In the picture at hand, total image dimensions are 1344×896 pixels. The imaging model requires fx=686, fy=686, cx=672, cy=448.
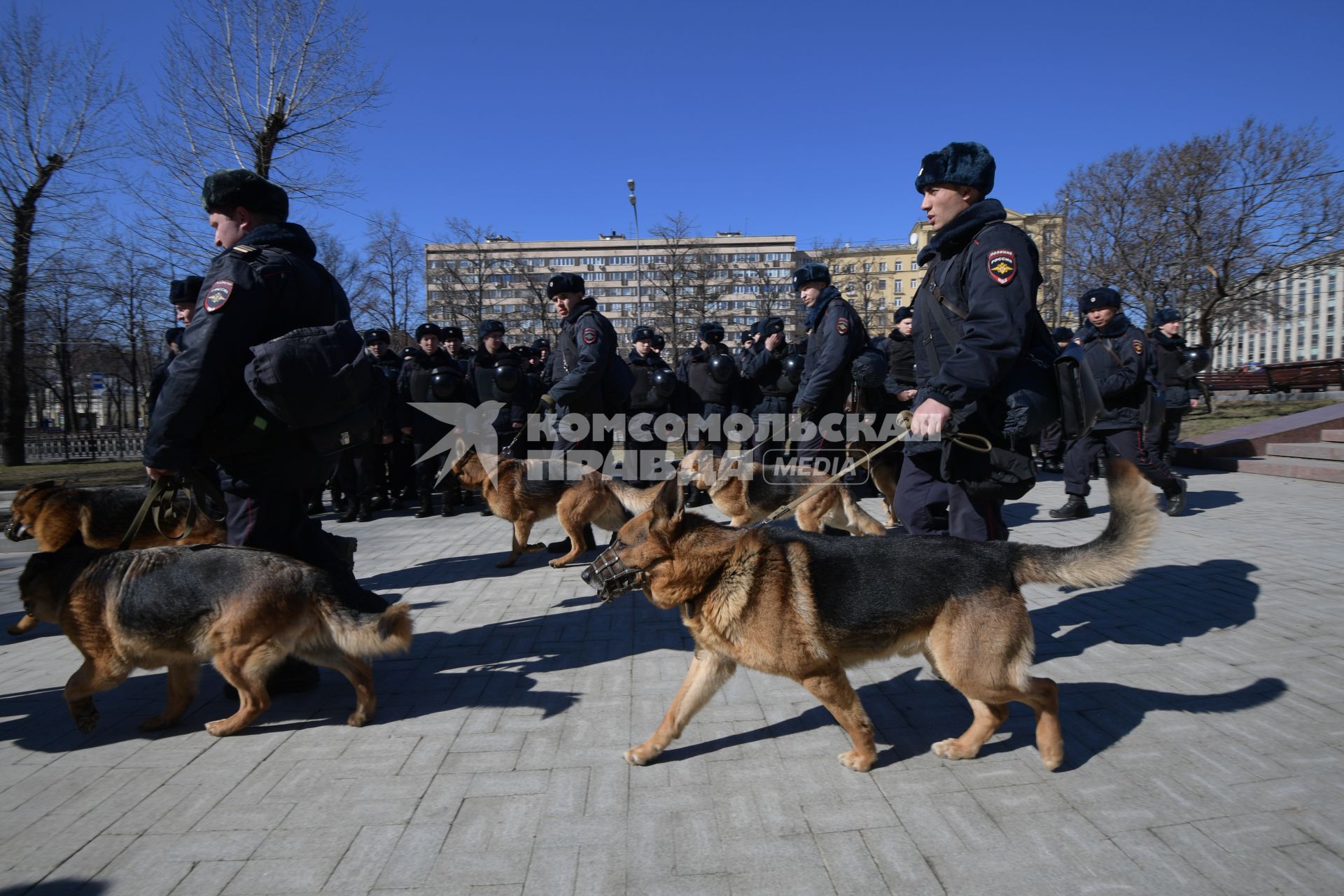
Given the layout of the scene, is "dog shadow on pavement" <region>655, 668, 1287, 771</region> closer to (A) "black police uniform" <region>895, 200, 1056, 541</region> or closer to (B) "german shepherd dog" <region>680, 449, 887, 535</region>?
(A) "black police uniform" <region>895, 200, 1056, 541</region>

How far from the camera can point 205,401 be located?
320 centimetres

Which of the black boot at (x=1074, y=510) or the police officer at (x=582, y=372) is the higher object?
the police officer at (x=582, y=372)

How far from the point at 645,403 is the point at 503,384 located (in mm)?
2655

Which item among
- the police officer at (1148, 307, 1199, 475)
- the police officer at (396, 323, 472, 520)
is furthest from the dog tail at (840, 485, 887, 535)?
the police officer at (396, 323, 472, 520)

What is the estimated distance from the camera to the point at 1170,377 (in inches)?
388

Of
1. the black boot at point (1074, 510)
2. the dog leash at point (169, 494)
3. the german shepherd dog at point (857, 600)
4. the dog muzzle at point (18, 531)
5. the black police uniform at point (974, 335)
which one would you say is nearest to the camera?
the german shepherd dog at point (857, 600)

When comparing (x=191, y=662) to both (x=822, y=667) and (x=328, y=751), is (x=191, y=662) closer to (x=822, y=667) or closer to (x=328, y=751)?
(x=328, y=751)

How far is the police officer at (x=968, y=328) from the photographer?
3016 millimetres

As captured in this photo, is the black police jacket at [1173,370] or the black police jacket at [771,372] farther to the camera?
the black police jacket at [771,372]

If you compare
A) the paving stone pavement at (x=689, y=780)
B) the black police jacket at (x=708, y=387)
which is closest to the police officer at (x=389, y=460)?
the black police jacket at (x=708, y=387)

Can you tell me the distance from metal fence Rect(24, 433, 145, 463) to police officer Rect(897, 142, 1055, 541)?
27.0 meters

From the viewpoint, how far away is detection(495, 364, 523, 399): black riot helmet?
8672mm

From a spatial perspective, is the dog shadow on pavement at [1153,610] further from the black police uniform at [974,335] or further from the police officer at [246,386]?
the police officer at [246,386]

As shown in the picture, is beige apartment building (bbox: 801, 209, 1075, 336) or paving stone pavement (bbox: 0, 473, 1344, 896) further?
beige apartment building (bbox: 801, 209, 1075, 336)
